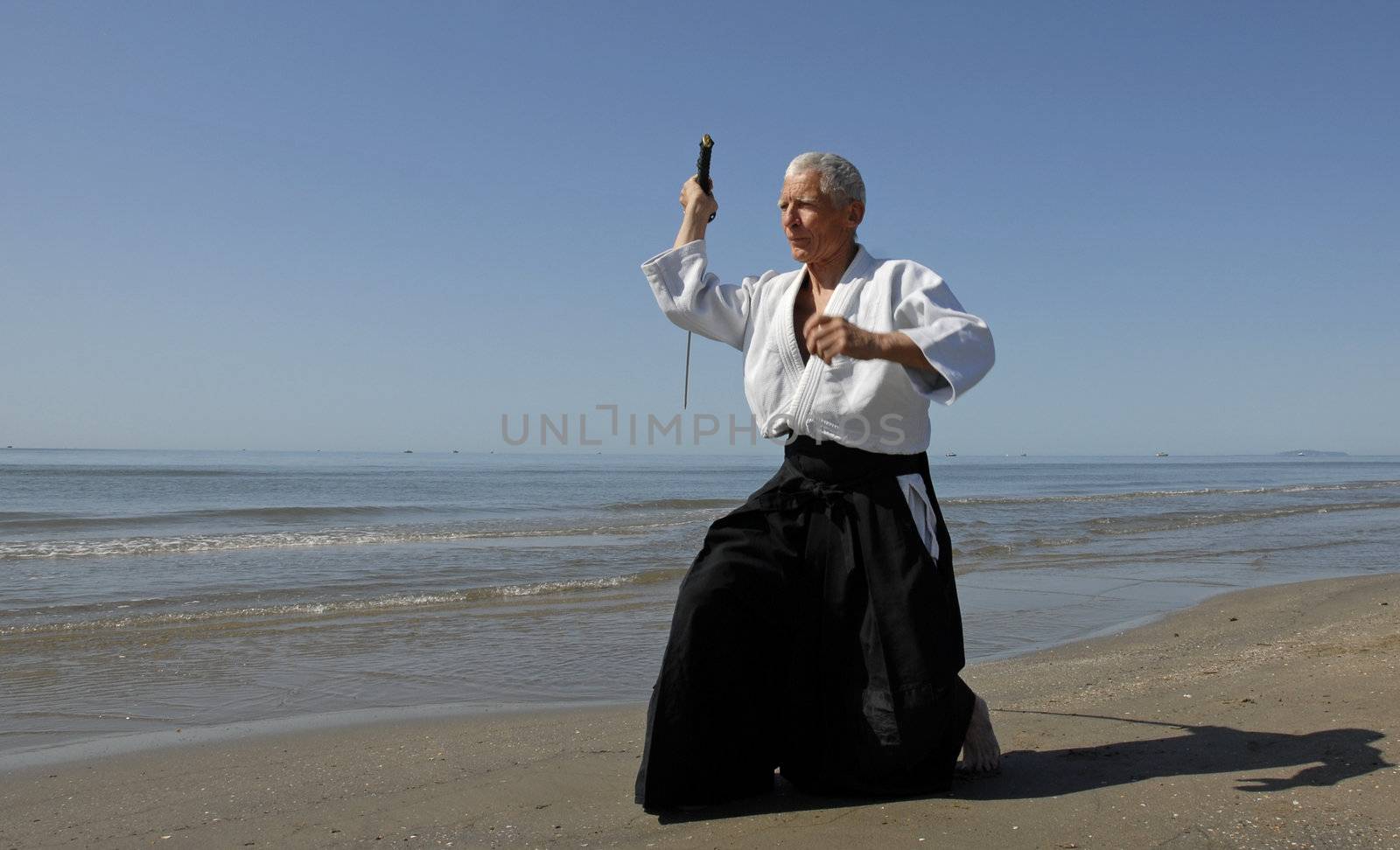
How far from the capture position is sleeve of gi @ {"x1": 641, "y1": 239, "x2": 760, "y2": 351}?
287 cm

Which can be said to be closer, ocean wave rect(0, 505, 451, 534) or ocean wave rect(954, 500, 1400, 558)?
ocean wave rect(954, 500, 1400, 558)

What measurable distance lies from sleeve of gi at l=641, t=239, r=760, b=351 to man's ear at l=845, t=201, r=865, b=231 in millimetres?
351

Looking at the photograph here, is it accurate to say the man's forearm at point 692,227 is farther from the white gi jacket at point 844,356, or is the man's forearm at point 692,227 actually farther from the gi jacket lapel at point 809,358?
the gi jacket lapel at point 809,358

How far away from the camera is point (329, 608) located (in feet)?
25.8

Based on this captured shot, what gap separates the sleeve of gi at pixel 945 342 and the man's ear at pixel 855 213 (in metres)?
0.31

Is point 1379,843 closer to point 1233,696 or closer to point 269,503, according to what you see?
point 1233,696

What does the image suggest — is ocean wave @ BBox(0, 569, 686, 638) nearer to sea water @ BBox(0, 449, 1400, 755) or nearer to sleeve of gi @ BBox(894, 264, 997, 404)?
sea water @ BBox(0, 449, 1400, 755)

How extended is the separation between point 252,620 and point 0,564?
5.77 meters

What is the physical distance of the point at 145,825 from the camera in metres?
2.92

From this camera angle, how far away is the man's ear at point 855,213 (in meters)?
2.71

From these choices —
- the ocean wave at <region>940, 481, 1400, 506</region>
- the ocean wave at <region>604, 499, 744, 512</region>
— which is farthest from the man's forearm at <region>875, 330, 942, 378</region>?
the ocean wave at <region>940, 481, 1400, 506</region>

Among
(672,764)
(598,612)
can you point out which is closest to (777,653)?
(672,764)

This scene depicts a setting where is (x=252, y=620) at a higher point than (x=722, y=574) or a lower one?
lower

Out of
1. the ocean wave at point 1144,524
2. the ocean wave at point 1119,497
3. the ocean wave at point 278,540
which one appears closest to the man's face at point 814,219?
the ocean wave at point 1144,524
